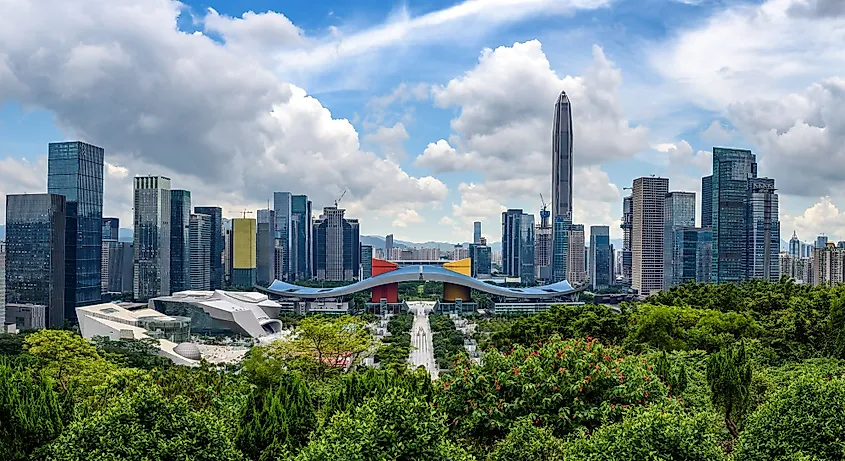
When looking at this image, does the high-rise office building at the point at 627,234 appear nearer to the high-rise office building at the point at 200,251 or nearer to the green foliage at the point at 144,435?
the high-rise office building at the point at 200,251

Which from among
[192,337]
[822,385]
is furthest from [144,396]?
[192,337]

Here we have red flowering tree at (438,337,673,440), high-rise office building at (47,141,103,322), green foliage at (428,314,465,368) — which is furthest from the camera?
high-rise office building at (47,141,103,322)

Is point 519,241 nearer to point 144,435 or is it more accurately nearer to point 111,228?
point 111,228

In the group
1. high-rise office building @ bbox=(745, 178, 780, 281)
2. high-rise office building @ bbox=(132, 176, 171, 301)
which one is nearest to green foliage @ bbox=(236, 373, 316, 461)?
high-rise office building @ bbox=(132, 176, 171, 301)

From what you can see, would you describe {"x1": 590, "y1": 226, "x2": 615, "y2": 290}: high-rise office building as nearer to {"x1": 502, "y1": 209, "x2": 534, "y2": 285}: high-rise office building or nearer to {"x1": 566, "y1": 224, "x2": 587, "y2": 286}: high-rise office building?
{"x1": 566, "y1": 224, "x2": 587, "y2": 286}: high-rise office building

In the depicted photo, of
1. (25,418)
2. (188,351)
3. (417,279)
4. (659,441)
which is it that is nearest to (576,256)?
(417,279)

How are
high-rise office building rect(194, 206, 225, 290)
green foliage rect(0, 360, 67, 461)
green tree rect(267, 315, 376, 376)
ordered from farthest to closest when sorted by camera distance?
1. high-rise office building rect(194, 206, 225, 290)
2. green tree rect(267, 315, 376, 376)
3. green foliage rect(0, 360, 67, 461)

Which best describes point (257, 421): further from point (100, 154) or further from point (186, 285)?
point (186, 285)
